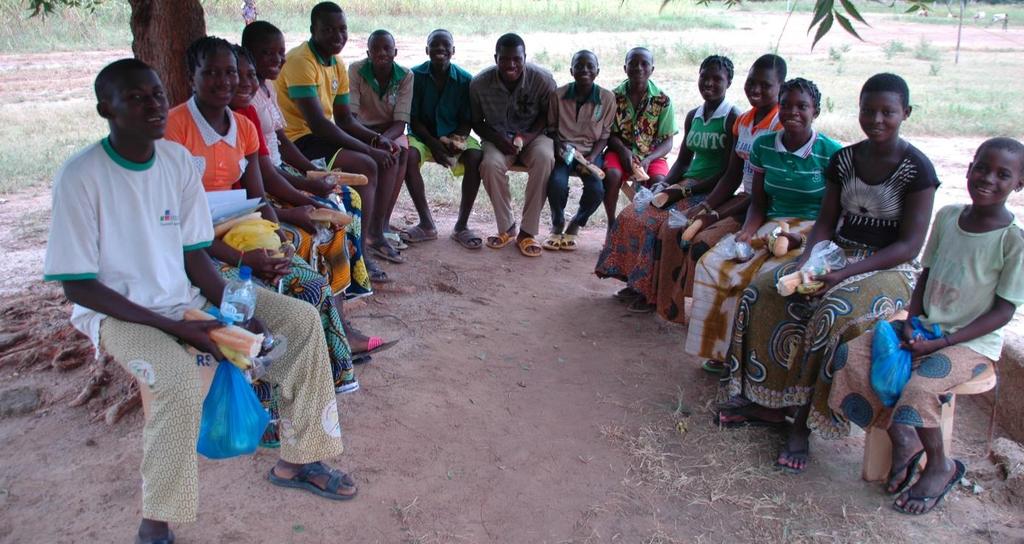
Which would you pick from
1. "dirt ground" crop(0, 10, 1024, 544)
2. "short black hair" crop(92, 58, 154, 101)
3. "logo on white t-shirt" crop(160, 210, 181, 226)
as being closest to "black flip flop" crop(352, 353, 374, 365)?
"dirt ground" crop(0, 10, 1024, 544)

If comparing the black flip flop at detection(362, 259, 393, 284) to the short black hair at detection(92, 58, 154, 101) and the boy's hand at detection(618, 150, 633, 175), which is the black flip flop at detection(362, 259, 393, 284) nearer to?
the boy's hand at detection(618, 150, 633, 175)

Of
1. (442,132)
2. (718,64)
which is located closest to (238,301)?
(718,64)

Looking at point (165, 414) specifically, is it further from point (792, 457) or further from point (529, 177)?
point (529, 177)

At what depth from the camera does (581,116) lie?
5.46 metres

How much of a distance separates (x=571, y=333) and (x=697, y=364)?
70 centimetres

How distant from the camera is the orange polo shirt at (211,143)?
306 cm

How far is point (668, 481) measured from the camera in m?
2.92

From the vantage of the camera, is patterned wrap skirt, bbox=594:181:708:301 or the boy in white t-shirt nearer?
the boy in white t-shirt

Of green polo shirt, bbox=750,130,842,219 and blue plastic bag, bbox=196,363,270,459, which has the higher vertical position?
green polo shirt, bbox=750,130,842,219

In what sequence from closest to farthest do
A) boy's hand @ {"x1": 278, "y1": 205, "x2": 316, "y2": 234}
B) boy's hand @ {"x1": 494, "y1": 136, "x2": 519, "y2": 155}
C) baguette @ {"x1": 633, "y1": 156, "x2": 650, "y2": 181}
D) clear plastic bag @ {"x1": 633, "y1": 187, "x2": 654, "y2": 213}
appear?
1. boy's hand @ {"x1": 278, "y1": 205, "x2": 316, "y2": 234}
2. clear plastic bag @ {"x1": 633, "y1": 187, "x2": 654, "y2": 213}
3. baguette @ {"x1": 633, "y1": 156, "x2": 650, "y2": 181}
4. boy's hand @ {"x1": 494, "y1": 136, "x2": 519, "y2": 155}

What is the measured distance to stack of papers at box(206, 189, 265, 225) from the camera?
10.0ft

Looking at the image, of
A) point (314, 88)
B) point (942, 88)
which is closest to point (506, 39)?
point (314, 88)

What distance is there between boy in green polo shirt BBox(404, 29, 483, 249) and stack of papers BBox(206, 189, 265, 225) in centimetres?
234

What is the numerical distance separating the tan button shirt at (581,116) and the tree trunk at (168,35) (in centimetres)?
255
